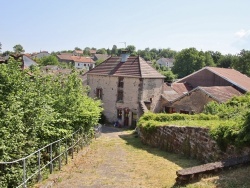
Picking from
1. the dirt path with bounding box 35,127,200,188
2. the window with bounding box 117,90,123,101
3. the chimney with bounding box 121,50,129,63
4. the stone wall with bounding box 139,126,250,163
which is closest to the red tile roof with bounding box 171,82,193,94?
the chimney with bounding box 121,50,129,63

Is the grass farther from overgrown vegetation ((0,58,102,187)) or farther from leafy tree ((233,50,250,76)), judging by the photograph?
leafy tree ((233,50,250,76))

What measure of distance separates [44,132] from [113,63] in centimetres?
2500

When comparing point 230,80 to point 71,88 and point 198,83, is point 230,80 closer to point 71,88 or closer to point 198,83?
point 198,83

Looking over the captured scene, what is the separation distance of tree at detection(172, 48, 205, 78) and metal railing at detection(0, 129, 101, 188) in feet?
239

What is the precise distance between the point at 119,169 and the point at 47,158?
314 centimetres

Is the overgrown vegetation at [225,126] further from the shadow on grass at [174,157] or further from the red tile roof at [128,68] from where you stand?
the red tile roof at [128,68]

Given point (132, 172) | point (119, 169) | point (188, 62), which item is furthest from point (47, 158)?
point (188, 62)

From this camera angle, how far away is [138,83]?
31969 mm

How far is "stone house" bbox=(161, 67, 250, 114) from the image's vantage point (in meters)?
27.5

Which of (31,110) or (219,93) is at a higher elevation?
(219,93)

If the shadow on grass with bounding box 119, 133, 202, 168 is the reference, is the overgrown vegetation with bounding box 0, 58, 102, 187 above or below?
above

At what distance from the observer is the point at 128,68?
33.7m

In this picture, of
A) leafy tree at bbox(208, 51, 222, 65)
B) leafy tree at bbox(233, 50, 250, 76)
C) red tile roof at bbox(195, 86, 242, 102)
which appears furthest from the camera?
leafy tree at bbox(208, 51, 222, 65)

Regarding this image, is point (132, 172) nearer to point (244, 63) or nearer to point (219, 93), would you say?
point (219, 93)
